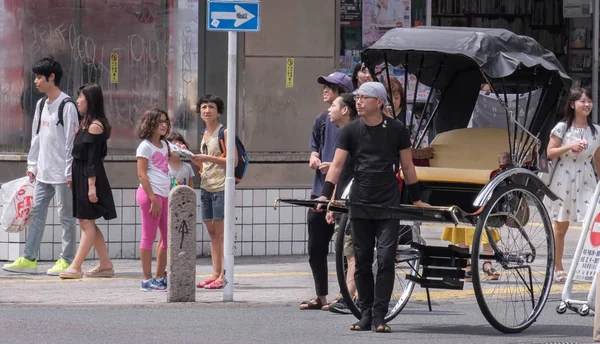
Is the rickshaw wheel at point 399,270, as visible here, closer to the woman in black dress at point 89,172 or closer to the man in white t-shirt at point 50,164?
the woman in black dress at point 89,172

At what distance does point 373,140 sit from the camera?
9.20 meters

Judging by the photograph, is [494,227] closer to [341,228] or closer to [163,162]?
[341,228]

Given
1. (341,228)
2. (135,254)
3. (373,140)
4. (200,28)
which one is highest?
(200,28)

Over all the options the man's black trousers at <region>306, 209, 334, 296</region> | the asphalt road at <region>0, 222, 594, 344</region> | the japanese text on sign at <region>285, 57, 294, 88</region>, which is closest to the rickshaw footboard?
the asphalt road at <region>0, 222, 594, 344</region>

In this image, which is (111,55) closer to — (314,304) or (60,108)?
(60,108)

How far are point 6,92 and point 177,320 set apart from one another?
5.04 m

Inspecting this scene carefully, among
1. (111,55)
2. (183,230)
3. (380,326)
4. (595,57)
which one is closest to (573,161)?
(380,326)

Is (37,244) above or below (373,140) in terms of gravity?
below

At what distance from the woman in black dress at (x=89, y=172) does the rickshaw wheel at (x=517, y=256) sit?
4138 millimetres

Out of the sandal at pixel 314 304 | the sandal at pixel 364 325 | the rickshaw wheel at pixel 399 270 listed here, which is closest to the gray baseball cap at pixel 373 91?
the rickshaw wheel at pixel 399 270

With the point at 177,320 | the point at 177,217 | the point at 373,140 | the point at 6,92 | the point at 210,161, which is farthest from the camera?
the point at 6,92

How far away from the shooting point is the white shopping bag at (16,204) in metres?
12.8

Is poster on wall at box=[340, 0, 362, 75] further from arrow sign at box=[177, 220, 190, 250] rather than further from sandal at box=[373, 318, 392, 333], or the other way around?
sandal at box=[373, 318, 392, 333]

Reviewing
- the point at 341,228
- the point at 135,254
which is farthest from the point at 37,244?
the point at 341,228
